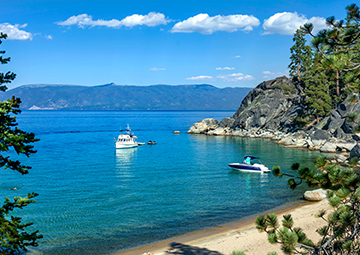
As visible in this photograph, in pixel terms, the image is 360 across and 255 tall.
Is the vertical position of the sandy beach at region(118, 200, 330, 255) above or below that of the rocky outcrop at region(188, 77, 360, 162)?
below

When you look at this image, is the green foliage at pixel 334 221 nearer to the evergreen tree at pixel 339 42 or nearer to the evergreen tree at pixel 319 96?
the evergreen tree at pixel 339 42

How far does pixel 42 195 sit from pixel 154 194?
1129cm

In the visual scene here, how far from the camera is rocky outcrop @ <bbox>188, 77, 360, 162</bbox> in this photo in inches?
2482

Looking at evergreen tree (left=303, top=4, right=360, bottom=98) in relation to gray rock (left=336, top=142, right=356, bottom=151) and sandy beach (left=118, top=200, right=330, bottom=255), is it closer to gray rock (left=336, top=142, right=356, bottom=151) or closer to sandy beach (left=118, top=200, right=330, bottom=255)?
sandy beach (left=118, top=200, right=330, bottom=255)

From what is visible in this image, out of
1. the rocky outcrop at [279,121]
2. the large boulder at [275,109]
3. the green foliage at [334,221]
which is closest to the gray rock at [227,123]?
the rocky outcrop at [279,121]

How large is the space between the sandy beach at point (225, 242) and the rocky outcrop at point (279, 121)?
43.6 meters

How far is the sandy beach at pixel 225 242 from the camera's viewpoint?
1834 cm

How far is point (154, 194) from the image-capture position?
3278cm

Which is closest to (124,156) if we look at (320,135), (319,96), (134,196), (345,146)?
Answer: (134,196)

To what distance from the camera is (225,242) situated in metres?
19.6

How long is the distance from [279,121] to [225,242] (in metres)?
74.1

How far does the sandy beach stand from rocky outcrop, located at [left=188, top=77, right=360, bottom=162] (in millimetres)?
43584

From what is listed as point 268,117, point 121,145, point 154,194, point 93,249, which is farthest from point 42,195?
point 268,117

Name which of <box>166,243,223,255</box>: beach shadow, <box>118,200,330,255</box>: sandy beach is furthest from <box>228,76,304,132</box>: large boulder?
<box>166,243,223,255</box>: beach shadow
